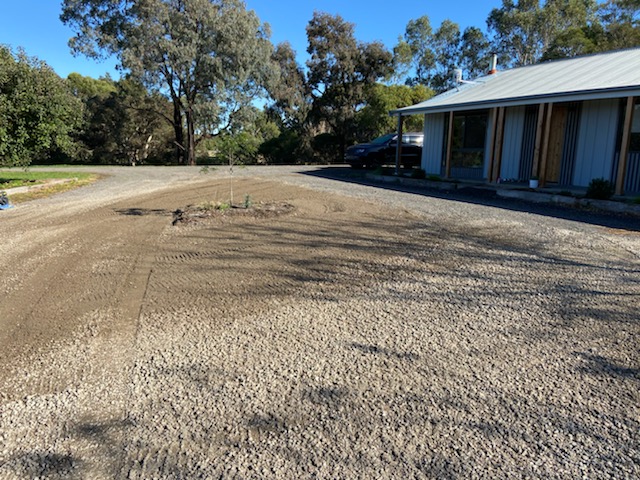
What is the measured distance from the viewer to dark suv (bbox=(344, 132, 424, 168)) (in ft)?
64.7

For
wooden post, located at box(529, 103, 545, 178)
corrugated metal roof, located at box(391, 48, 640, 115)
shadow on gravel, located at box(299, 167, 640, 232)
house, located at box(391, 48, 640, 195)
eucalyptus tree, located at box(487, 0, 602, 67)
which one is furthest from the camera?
eucalyptus tree, located at box(487, 0, 602, 67)

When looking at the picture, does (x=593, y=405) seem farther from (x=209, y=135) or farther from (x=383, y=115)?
(x=209, y=135)

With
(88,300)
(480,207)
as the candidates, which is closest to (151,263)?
(88,300)

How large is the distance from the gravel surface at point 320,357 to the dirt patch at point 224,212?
1.37m

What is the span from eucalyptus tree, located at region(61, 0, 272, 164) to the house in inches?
611

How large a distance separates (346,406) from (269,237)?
14.8ft

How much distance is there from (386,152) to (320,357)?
17768mm

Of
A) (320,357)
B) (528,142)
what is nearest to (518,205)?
(528,142)

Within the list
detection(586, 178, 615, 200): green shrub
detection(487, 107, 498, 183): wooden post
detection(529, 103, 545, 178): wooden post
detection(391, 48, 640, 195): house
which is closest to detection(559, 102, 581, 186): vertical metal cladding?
detection(391, 48, 640, 195): house

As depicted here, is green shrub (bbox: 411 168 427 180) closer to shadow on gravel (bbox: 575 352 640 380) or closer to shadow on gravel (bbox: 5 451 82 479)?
shadow on gravel (bbox: 575 352 640 380)

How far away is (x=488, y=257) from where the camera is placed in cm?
600

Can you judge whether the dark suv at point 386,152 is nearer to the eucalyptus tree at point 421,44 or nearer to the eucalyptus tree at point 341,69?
the eucalyptus tree at point 341,69

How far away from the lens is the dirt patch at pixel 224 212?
27.7 ft

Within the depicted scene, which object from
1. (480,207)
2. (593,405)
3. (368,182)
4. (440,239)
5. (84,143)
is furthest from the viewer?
(84,143)
